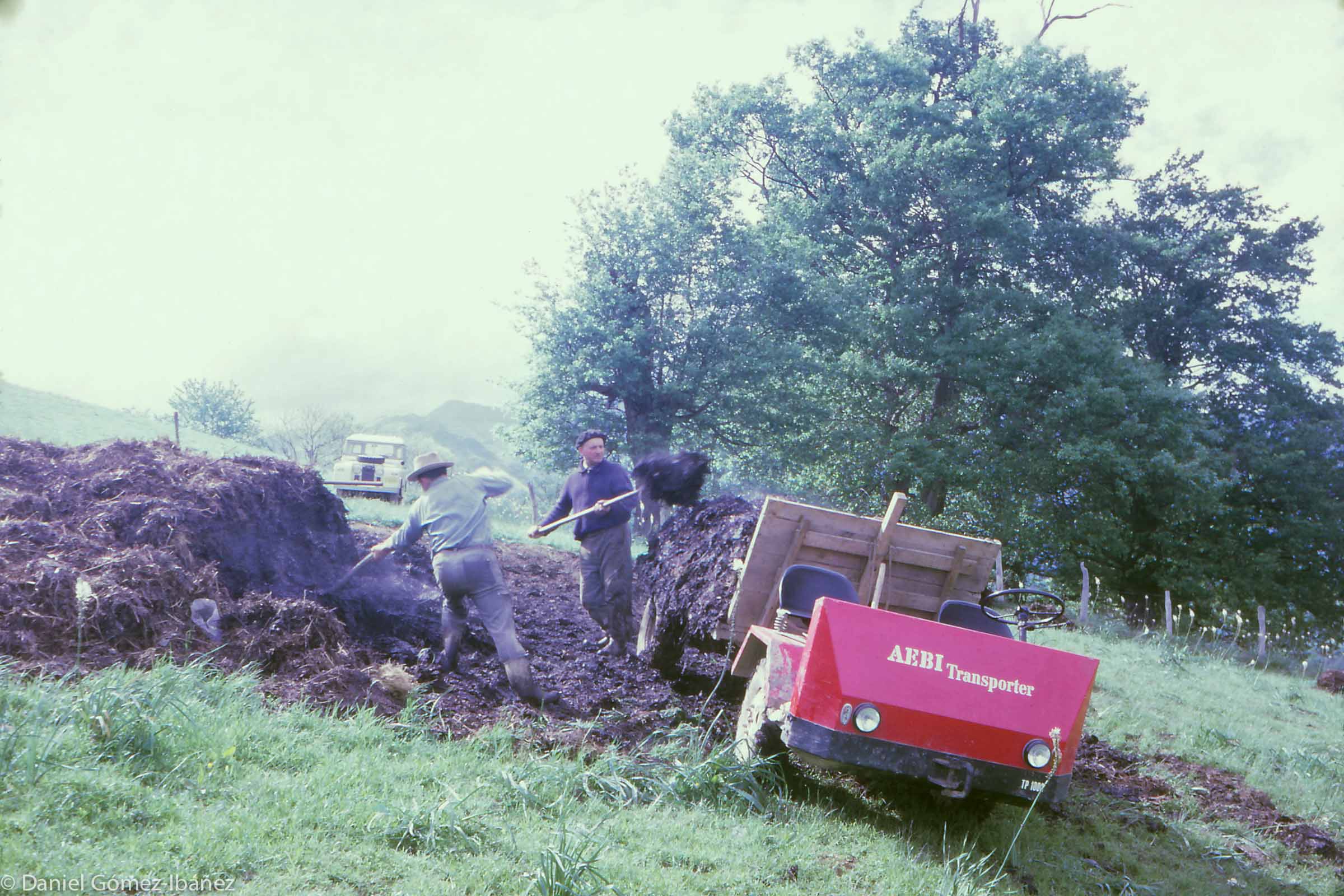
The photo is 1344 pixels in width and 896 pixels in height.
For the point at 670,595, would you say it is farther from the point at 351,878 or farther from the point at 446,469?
the point at 351,878

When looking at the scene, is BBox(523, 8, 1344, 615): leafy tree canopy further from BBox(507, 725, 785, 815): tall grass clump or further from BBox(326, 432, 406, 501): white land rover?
BBox(507, 725, 785, 815): tall grass clump

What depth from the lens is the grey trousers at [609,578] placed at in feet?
29.3

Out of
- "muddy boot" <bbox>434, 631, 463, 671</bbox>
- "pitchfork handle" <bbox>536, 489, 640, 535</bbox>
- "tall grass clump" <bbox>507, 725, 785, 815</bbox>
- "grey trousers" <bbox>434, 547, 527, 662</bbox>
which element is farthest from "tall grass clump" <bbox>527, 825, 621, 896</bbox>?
"pitchfork handle" <bbox>536, 489, 640, 535</bbox>

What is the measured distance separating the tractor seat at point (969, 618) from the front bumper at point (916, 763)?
1.20 m

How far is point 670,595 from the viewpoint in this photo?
8.63 m

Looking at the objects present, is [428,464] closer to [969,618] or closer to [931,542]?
[931,542]

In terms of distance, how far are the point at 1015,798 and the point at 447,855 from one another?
116 inches

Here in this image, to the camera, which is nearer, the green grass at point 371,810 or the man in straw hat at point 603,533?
the green grass at point 371,810

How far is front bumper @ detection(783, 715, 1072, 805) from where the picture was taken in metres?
4.86

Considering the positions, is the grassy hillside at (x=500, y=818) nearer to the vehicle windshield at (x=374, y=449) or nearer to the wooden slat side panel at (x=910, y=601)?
the wooden slat side panel at (x=910, y=601)

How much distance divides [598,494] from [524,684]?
7.42 feet

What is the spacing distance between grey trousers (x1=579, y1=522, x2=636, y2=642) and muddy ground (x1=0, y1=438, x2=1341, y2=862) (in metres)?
0.31

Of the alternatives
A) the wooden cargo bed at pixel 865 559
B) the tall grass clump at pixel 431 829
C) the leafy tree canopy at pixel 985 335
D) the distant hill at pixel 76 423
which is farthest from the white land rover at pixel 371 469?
the tall grass clump at pixel 431 829

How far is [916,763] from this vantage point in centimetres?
489
